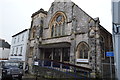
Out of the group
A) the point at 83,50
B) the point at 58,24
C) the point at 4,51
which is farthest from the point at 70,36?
the point at 4,51

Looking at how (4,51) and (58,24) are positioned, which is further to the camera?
(4,51)

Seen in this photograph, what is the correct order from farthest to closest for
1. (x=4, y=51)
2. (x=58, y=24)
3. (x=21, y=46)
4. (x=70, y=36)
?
(x=4, y=51) < (x=21, y=46) < (x=58, y=24) < (x=70, y=36)

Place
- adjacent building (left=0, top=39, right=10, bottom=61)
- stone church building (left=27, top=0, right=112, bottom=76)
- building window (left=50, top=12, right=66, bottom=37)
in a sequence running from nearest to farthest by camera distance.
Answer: stone church building (left=27, top=0, right=112, bottom=76) < building window (left=50, top=12, right=66, bottom=37) < adjacent building (left=0, top=39, right=10, bottom=61)

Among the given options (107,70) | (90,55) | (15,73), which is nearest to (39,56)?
(15,73)

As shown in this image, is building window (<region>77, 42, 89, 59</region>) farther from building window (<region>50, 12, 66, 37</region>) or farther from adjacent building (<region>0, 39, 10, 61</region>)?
adjacent building (<region>0, 39, 10, 61</region>)

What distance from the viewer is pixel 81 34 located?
42.5 feet

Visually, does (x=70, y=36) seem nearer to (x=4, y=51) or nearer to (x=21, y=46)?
(x=21, y=46)

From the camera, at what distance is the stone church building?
11.5m

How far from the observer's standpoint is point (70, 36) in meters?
14.1

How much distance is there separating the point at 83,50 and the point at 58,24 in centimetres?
650

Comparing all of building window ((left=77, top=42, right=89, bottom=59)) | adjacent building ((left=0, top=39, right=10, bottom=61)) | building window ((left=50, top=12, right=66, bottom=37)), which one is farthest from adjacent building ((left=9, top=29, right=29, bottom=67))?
building window ((left=77, top=42, right=89, bottom=59))

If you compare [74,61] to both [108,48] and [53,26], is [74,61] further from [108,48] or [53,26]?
[53,26]

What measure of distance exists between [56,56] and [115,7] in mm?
10133

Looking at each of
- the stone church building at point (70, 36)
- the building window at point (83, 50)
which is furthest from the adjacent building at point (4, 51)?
the building window at point (83, 50)
